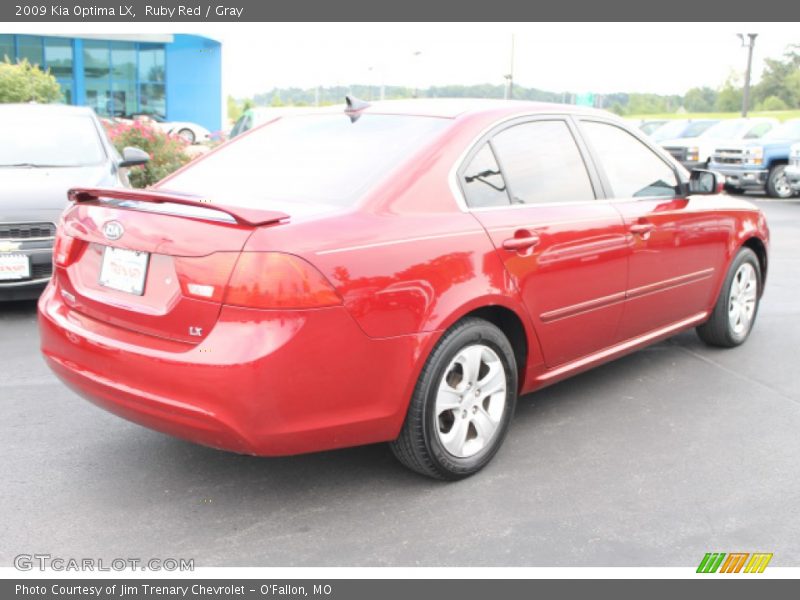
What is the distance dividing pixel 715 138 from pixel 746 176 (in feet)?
14.3

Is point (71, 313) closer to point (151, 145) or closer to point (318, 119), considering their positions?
point (318, 119)

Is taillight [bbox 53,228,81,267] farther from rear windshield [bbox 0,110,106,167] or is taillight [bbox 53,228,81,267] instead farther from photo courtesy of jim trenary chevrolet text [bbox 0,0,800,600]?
rear windshield [bbox 0,110,106,167]

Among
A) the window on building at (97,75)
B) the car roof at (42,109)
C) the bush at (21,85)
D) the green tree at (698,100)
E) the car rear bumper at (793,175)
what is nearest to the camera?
the car roof at (42,109)

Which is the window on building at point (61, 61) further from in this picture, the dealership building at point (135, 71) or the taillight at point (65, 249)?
the taillight at point (65, 249)

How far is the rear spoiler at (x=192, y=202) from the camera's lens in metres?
3.04

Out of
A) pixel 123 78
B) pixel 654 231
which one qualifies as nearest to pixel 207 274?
pixel 654 231

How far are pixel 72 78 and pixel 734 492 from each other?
→ 34.3 meters

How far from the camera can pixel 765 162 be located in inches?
724

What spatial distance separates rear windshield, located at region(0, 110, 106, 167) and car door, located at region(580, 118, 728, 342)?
4.95m

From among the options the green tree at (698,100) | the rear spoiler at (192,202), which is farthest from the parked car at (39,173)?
the green tree at (698,100)

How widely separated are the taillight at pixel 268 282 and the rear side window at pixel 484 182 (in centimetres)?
105

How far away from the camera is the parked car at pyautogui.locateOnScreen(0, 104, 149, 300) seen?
633 centimetres

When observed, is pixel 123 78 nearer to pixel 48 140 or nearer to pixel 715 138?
pixel 715 138
